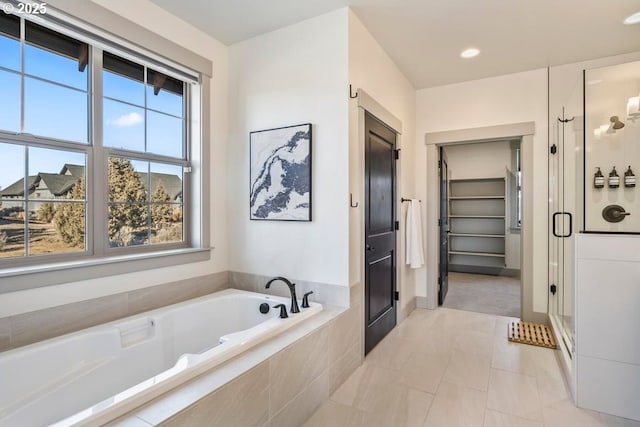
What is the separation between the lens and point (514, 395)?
209cm

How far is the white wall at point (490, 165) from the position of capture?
5.71m

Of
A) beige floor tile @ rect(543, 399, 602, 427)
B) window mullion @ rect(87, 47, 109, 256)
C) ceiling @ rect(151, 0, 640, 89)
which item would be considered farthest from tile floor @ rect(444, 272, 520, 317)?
window mullion @ rect(87, 47, 109, 256)

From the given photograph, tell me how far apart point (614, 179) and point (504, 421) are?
166 cm

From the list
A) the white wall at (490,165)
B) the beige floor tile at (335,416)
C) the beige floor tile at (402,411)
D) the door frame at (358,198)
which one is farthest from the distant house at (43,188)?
the white wall at (490,165)

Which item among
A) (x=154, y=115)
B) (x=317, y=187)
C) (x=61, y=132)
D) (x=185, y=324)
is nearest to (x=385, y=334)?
(x=317, y=187)

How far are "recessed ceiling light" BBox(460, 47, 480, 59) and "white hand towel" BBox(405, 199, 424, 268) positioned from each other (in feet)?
4.93

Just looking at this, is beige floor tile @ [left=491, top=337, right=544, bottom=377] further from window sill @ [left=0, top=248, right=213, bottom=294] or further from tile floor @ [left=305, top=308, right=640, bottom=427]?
window sill @ [left=0, top=248, right=213, bottom=294]

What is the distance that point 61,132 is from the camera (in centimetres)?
197

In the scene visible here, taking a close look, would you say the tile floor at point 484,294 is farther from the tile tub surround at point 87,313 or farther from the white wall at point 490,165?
the tile tub surround at point 87,313

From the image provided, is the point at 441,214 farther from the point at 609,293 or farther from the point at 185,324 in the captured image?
the point at 185,324

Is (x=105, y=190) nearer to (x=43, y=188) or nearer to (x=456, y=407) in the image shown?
(x=43, y=188)

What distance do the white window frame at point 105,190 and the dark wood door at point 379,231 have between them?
1.38 metres

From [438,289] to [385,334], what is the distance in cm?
126

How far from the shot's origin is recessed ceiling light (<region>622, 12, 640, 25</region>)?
243 centimetres
